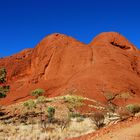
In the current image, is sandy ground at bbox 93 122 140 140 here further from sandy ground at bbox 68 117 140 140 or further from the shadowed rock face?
the shadowed rock face

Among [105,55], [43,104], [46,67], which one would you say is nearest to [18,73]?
[46,67]

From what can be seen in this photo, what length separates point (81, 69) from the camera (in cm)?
6391

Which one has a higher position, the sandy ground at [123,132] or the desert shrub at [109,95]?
the desert shrub at [109,95]

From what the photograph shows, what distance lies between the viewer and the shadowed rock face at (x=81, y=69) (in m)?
55.5

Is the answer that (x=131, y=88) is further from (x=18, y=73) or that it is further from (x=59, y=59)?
(x=18, y=73)

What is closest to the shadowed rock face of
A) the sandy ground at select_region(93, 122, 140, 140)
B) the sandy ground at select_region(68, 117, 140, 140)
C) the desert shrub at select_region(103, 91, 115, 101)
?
the desert shrub at select_region(103, 91, 115, 101)

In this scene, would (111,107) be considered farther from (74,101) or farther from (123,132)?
(123,132)

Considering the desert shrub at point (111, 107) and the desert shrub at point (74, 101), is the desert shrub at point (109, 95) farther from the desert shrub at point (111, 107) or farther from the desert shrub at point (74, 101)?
the desert shrub at point (74, 101)

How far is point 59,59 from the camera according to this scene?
69.7 meters

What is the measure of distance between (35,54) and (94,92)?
2962cm

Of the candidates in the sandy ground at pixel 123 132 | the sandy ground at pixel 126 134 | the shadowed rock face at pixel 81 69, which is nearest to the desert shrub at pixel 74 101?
the shadowed rock face at pixel 81 69

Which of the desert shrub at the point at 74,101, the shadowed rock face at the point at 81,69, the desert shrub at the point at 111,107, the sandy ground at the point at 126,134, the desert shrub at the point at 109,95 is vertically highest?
the shadowed rock face at the point at 81,69

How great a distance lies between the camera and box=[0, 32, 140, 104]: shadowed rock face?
182 feet

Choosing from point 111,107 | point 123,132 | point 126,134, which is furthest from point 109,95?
point 126,134
